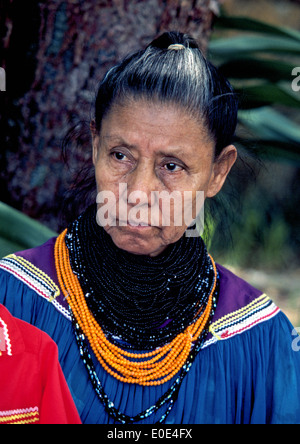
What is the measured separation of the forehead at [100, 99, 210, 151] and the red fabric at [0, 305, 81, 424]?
1.50ft

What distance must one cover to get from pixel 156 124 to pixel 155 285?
38 cm

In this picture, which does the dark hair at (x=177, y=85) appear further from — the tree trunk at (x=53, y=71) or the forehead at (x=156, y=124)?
the tree trunk at (x=53, y=71)

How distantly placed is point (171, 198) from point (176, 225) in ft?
0.25

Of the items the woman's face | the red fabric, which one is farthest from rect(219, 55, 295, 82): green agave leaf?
the red fabric

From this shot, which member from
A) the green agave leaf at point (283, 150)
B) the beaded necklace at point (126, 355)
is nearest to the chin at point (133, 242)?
the beaded necklace at point (126, 355)

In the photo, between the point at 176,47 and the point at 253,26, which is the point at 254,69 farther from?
the point at 176,47

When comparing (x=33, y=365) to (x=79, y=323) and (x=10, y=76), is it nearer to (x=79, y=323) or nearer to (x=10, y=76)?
(x=79, y=323)

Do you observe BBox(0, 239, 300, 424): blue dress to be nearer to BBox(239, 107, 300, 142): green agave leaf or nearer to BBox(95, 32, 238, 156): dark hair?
BBox(95, 32, 238, 156): dark hair

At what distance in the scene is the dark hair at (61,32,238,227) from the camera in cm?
110

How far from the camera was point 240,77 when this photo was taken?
6.86 feet

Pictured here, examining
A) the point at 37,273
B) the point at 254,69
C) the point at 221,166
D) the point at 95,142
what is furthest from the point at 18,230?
the point at 254,69

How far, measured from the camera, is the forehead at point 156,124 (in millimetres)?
1093

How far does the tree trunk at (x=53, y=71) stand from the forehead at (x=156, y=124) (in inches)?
Result: 23.1

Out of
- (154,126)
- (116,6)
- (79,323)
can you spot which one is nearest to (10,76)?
(116,6)
